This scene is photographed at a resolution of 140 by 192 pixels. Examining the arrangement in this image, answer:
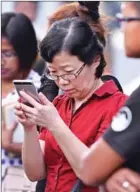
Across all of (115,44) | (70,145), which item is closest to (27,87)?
(70,145)

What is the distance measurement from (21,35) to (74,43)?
231 cm

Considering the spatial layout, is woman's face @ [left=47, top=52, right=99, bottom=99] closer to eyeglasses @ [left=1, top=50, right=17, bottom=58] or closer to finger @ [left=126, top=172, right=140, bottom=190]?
finger @ [left=126, top=172, right=140, bottom=190]

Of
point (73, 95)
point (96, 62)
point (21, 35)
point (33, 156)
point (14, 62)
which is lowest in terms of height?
point (14, 62)

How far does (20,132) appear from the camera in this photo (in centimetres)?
426

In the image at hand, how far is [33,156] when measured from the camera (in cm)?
205

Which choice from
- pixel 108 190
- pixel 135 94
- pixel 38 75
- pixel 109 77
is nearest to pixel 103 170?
pixel 108 190

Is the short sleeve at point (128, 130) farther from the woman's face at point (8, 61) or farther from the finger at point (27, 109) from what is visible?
the woman's face at point (8, 61)

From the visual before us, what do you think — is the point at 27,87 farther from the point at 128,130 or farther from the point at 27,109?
the point at 128,130

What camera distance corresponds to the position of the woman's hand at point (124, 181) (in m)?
1.48

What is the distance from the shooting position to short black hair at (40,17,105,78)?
198 centimetres

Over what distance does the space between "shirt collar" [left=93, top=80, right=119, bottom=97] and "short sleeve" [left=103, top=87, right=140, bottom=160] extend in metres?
0.57

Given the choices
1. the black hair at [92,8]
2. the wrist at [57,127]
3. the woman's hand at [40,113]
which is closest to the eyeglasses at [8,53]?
the black hair at [92,8]

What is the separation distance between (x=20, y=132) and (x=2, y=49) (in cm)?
61

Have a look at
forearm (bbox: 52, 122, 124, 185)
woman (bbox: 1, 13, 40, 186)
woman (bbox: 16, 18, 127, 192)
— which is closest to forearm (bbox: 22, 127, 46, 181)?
woman (bbox: 16, 18, 127, 192)
